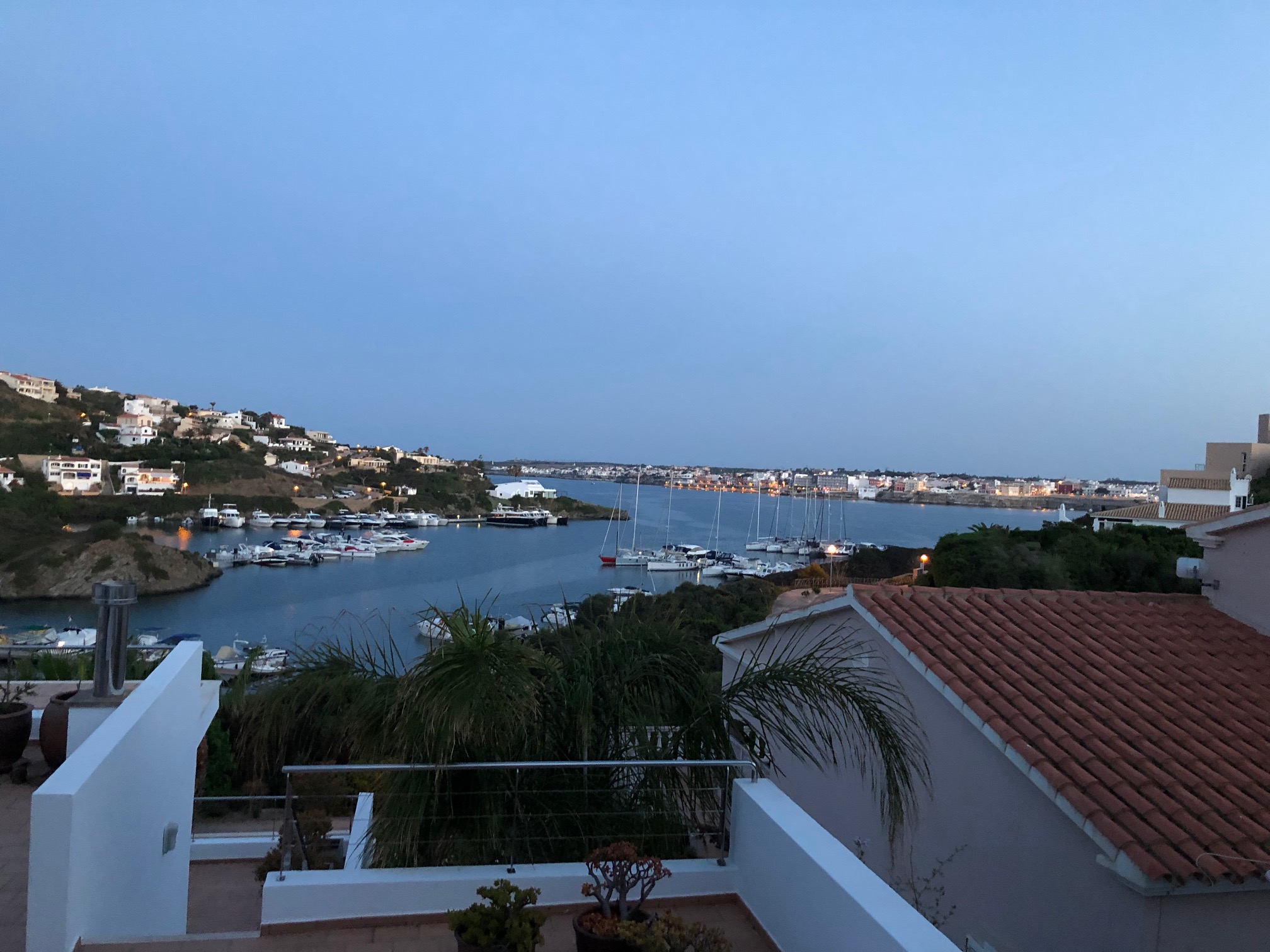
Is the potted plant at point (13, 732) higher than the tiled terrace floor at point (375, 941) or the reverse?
the reverse

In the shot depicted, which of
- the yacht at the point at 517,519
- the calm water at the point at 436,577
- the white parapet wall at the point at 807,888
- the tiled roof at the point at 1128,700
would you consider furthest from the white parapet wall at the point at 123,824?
the yacht at the point at 517,519

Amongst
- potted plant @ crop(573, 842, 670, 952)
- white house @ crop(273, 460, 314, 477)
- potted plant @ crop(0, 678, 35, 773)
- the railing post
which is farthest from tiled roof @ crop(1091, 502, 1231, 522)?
white house @ crop(273, 460, 314, 477)

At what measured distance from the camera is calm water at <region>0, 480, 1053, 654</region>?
114 ft

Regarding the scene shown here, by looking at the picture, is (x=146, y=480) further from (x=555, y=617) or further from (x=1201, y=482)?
(x=555, y=617)

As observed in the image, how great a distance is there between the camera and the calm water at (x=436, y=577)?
3488cm

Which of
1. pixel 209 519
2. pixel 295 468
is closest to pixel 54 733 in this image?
pixel 209 519

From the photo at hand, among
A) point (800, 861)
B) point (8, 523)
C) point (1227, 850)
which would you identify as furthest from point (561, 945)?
point (8, 523)

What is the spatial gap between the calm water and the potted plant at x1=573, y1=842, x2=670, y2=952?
281 inches

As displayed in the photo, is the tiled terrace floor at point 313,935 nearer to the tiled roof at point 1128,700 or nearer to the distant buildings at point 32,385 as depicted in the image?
the tiled roof at point 1128,700

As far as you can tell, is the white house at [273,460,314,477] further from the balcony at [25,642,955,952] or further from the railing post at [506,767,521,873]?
the railing post at [506,767,521,873]

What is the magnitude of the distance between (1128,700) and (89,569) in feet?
151

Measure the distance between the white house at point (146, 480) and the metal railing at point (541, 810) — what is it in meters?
73.2

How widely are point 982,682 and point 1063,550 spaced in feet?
53.8

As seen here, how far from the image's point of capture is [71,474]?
202 feet
